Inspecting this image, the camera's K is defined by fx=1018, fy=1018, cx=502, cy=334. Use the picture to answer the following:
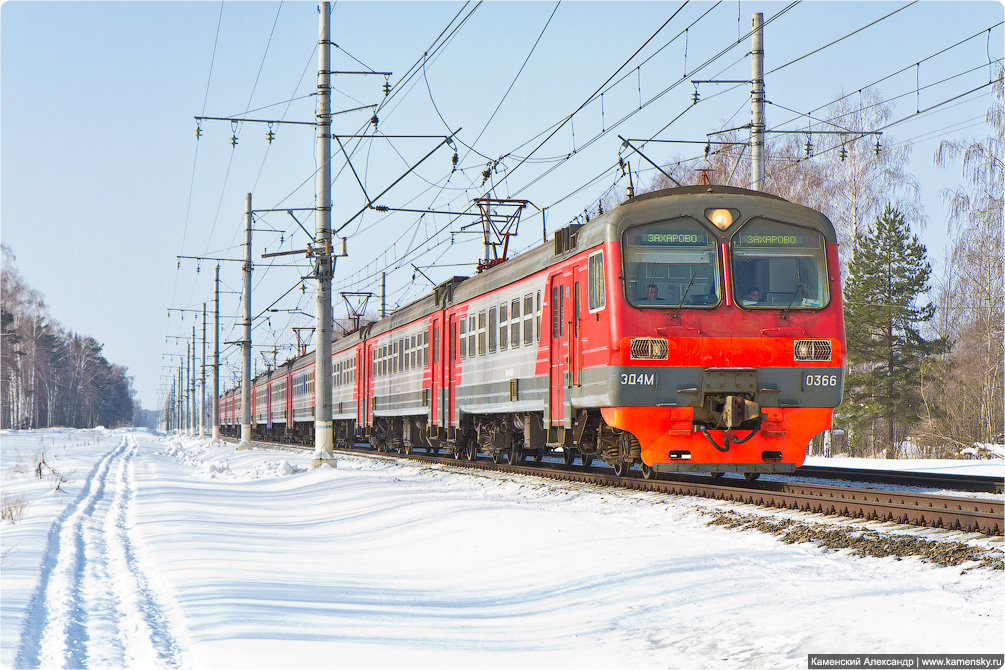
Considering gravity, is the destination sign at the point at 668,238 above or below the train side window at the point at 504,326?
above

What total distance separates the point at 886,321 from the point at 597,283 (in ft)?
94.4

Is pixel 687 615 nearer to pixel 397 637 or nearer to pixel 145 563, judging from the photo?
pixel 397 637

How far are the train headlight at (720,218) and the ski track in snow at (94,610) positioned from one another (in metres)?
7.35

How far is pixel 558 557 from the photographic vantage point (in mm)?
7957

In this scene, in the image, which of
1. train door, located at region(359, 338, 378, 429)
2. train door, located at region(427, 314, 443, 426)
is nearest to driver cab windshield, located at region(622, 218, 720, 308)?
train door, located at region(427, 314, 443, 426)

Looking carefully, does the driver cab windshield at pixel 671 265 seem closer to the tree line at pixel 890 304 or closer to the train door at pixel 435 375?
the train door at pixel 435 375

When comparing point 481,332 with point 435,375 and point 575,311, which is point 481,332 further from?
point 575,311

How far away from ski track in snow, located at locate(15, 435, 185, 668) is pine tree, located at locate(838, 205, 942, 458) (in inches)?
1251

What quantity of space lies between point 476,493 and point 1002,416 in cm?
2569

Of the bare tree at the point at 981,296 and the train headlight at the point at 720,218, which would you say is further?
the bare tree at the point at 981,296

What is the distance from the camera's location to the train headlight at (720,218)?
1217 cm

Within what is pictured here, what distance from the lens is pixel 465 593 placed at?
7324mm

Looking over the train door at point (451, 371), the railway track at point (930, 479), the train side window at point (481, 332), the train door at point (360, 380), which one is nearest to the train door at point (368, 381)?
the train door at point (360, 380)

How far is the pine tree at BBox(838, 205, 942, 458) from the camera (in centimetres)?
3741
